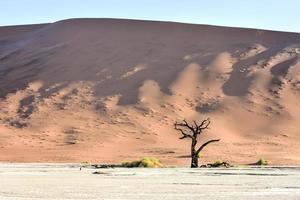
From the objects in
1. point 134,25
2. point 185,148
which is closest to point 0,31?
point 134,25

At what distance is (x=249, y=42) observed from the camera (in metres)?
79.6

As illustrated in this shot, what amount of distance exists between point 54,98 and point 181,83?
1233cm

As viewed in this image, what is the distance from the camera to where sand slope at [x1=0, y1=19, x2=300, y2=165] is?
48250mm

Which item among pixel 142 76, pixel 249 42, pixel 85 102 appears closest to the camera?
pixel 85 102

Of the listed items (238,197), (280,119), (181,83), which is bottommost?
(238,197)

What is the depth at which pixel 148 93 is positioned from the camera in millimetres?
62250

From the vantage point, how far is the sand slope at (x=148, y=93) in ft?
158

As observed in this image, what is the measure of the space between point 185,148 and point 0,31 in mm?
67653

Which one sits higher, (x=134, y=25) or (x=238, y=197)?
(x=134, y=25)

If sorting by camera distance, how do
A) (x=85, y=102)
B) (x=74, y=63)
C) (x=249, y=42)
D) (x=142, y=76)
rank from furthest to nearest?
(x=249, y=42)
(x=74, y=63)
(x=142, y=76)
(x=85, y=102)

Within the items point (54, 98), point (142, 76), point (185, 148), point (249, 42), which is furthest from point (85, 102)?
point (249, 42)

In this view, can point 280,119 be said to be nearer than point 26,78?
Yes

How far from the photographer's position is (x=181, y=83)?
213ft

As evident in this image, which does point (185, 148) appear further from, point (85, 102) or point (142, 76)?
point (142, 76)
